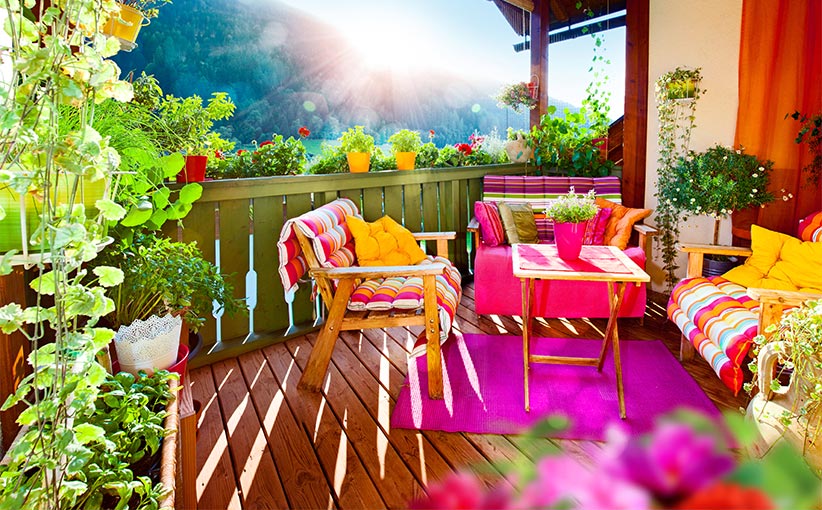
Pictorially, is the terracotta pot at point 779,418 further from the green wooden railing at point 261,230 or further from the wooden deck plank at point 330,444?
the green wooden railing at point 261,230

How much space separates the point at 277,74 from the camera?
4.87 metres

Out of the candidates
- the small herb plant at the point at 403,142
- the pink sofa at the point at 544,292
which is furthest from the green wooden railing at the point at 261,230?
the pink sofa at the point at 544,292

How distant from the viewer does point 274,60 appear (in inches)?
191

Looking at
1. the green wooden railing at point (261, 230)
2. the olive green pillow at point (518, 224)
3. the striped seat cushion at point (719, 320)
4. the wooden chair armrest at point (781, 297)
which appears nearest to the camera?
the wooden chair armrest at point (781, 297)

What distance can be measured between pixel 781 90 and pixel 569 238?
5.84ft

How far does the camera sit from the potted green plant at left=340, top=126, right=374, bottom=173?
3.47 metres

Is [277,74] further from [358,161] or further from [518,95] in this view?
[518,95]

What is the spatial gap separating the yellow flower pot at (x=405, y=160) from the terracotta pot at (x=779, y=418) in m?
2.59

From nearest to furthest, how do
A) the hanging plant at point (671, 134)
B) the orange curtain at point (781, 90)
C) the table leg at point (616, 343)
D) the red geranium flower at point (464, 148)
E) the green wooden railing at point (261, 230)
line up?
the table leg at point (616, 343), the green wooden railing at point (261, 230), the orange curtain at point (781, 90), the hanging plant at point (671, 134), the red geranium flower at point (464, 148)

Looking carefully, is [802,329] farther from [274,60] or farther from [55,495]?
[274,60]

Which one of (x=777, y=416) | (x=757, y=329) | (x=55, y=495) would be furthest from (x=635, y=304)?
(x=55, y=495)

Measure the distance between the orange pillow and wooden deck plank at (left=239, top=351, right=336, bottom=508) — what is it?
7.78 feet

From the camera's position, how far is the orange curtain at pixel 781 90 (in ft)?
10.1

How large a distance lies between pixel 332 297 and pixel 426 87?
13.5ft
